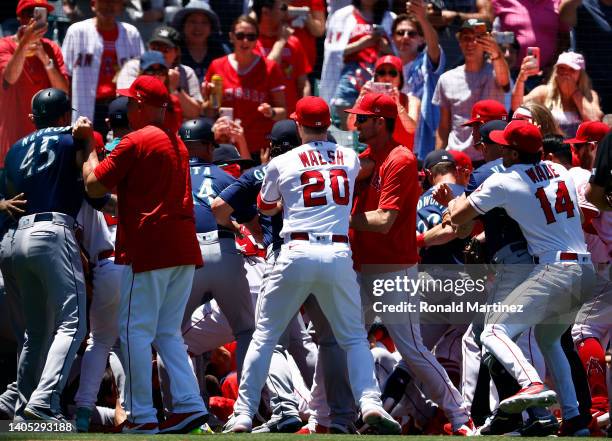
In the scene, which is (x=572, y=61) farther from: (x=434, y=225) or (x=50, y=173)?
(x=50, y=173)

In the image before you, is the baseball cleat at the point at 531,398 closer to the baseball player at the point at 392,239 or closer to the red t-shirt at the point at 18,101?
the baseball player at the point at 392,239

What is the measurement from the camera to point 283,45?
481 inches

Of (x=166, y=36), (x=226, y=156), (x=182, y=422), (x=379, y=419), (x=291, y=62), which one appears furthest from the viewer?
(x=291, y=62)

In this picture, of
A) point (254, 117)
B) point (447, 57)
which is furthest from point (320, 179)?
point (447, 57)

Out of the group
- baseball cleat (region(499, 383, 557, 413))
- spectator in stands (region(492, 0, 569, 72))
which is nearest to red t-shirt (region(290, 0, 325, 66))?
spectator in stands (region(492, 0, 569, 72))

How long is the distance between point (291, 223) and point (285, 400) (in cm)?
124

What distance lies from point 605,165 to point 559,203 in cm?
61

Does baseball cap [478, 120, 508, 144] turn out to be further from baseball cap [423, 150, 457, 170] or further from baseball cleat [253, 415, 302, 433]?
baseball cleat [253, 415, 302, 433]

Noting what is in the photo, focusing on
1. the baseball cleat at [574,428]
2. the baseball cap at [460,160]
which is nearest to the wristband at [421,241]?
the baseball cap at [460,160]

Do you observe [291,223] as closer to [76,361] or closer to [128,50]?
[76,361]

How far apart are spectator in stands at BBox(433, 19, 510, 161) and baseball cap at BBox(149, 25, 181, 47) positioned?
2377 millimetres

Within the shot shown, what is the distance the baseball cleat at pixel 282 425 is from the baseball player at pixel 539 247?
1.37 metres

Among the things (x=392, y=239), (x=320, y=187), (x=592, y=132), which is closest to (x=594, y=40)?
(x=592, y=132)

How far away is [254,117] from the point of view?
11.6 meters
